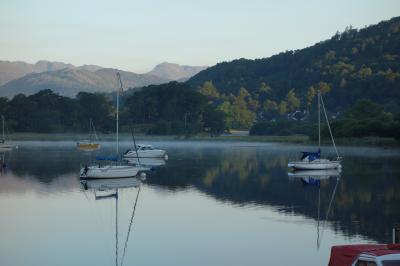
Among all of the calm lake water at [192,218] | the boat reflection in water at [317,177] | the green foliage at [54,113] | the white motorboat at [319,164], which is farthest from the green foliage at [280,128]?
the calm lake water at [192,218]

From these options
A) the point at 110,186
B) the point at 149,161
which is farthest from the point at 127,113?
the point at 110,186

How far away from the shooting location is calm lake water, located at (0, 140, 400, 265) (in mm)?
25359

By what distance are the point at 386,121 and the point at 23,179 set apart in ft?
272

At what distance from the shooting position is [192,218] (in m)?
34.8

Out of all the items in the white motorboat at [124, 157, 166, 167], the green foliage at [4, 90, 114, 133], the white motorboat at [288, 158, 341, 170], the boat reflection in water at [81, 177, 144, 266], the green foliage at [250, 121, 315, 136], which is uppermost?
the green foliage at [4, 90, 114, 133]

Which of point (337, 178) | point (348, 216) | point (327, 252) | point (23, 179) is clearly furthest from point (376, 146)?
point (327, 252)

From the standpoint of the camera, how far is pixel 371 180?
5516cm

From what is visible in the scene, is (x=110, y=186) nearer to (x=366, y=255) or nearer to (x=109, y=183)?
(x=109, y=183)

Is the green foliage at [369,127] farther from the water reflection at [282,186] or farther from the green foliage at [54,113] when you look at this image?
the green foliage at [54,113]

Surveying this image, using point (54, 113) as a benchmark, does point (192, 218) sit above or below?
below

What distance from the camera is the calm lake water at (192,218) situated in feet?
83.2

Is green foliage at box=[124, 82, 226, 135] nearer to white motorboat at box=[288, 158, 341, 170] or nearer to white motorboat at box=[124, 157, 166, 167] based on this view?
white motorboat at box=[124, 157, 166, 167]

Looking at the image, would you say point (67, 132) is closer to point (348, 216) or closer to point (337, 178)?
point (337, 178)

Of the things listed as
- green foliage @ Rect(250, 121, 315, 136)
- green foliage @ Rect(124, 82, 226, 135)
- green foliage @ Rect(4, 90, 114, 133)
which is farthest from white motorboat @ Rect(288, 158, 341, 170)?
green foliage @ Rect(4, 90, 114, 133)
